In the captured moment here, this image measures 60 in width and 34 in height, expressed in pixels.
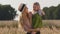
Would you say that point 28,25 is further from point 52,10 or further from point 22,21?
point 52,10

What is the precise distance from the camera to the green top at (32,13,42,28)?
261 centimetres

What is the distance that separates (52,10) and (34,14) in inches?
897

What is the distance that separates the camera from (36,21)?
104 inches

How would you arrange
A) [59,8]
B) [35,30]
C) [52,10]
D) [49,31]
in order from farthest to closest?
[52,10], [59,8], [49,31], [35,30]

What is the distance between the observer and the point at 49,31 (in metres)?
4.08

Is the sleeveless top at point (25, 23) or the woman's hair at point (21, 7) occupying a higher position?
the woman's hair at point (21, 7)

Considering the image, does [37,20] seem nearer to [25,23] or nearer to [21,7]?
[25,23]

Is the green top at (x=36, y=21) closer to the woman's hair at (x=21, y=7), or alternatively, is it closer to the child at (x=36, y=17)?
the child at (x=36, y=17)

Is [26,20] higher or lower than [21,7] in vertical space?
lower

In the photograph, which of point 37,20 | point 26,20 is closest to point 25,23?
point 26,20

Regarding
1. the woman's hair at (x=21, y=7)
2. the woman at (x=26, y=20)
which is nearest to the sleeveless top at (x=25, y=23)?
the woman at (x=26, y=20)

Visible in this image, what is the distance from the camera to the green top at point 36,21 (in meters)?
2.61

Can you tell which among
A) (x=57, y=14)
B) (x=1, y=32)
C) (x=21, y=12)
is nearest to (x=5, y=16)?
(x=57, y=14)

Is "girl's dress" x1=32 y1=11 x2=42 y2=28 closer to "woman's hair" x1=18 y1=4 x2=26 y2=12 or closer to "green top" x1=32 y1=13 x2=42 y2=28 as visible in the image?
"green top" x1=32 y1=13 x2=42 y2=28
